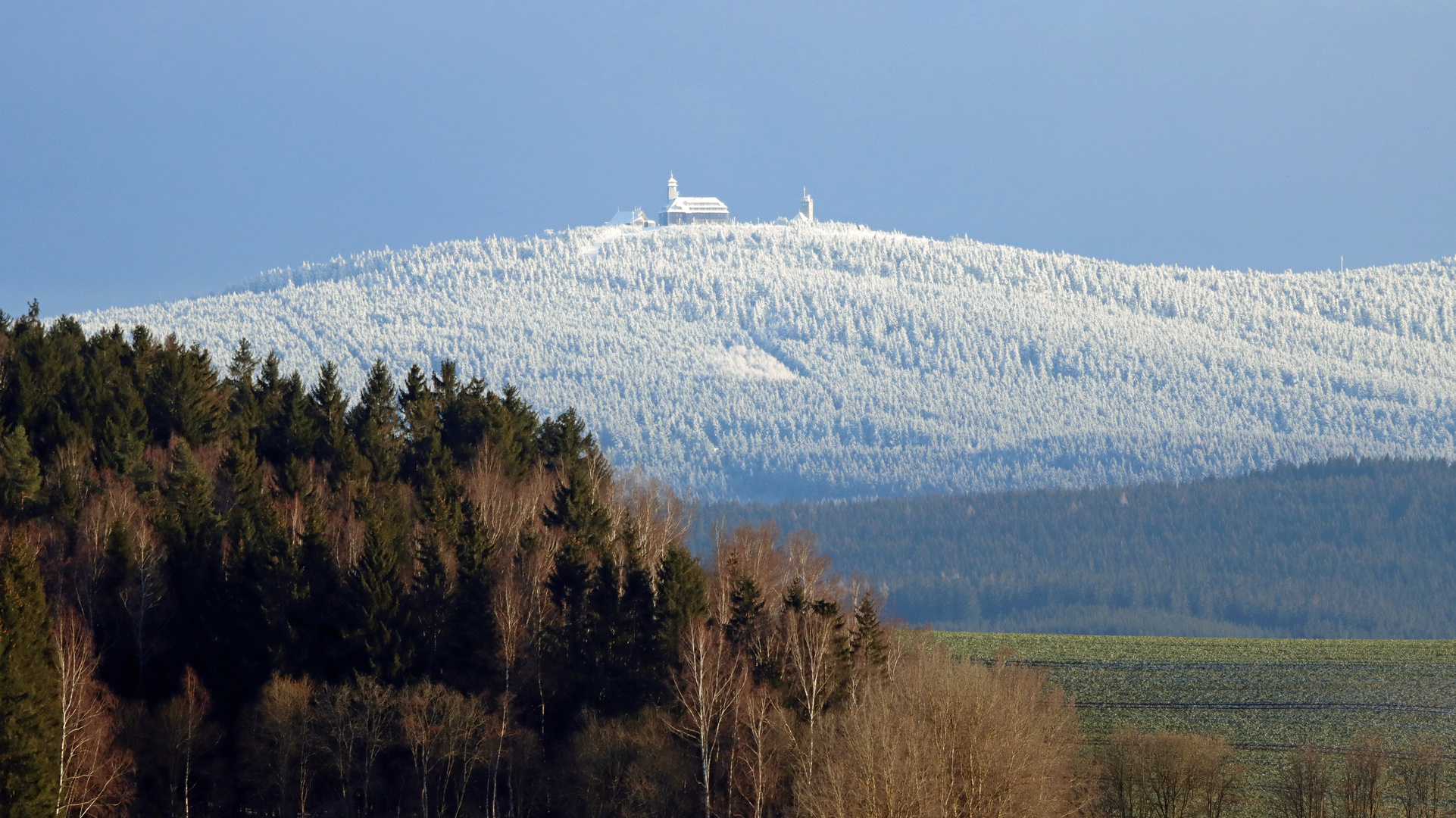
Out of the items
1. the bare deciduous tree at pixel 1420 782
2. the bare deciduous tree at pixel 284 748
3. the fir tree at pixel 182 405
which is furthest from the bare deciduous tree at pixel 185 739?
the bare deciduous tree at pixel 1420 782

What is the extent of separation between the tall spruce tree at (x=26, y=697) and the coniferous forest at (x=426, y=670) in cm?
8

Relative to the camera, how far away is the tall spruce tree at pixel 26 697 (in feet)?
143

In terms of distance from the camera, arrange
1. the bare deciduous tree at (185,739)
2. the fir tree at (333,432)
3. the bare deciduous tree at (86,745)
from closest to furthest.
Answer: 1. the bare deciduous tree at (86,745)
2. the bare deciduous tree at (185,739)
3. the fir tree at (333,432)

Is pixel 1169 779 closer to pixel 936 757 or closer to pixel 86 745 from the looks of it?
pixel 936 757

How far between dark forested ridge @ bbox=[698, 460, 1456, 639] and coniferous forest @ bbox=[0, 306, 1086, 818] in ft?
347

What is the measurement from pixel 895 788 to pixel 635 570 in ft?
62.8

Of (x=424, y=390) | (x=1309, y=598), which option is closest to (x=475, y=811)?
(x=424, y=390)

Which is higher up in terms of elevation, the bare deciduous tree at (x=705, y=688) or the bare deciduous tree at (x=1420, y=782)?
the bare deciduous tree at (x=705, y=688)

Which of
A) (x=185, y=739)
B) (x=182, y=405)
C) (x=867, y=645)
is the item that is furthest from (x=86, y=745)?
(x=182, y=405)

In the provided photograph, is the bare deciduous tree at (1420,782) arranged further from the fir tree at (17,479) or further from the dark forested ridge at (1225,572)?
the dark forested ridge at (1225,572)

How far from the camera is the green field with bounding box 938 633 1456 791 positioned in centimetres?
6581

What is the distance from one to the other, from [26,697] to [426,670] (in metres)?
15.1

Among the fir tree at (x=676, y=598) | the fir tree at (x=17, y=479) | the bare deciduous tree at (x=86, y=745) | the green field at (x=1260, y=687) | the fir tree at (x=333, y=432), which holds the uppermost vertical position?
the fir tree at (x=333, y=432)

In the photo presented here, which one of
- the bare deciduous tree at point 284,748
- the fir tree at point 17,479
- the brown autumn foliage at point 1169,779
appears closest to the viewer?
the bare deciduous tree at point 284,748
